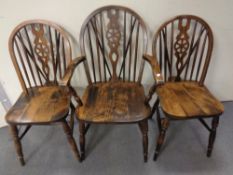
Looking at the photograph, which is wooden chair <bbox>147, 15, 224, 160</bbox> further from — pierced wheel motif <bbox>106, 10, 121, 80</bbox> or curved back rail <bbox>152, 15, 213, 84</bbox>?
pierced wheel motif <bbox>106, 10, 121, 80</bbox>

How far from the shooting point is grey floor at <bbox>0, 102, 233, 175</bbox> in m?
1.39

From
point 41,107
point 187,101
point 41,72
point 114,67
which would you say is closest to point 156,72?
point 187,101

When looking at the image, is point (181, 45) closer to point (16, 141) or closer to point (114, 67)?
Answer: point (114, 67)

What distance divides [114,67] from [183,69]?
574 millimetres

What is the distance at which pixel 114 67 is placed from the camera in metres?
1.49

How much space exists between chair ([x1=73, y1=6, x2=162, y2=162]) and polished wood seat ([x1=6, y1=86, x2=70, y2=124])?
13 centimetres

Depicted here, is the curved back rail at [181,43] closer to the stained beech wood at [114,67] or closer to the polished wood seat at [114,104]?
the stained beech wood at [114,67]

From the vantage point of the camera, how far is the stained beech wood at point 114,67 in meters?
1.22

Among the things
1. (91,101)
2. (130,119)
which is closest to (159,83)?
(130,119)

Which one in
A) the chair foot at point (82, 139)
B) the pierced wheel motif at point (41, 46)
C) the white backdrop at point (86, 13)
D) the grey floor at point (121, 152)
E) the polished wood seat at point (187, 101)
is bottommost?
the grey floor at point (121, 152)

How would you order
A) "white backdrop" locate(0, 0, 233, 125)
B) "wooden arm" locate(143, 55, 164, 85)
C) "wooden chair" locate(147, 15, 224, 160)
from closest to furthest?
"wooden arm" locate(143, 55, 164, 85) → "wooden chair" locate(147, 15, 224, 160) → "white backdrop" locate(0, 0, 233, 125)

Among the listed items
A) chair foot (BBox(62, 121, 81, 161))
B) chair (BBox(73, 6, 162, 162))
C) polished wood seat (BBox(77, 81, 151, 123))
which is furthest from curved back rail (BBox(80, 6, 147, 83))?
chair foot (BBox(62, 121, 81, 161))

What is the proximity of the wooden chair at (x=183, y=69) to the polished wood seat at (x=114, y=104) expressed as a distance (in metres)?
0.15

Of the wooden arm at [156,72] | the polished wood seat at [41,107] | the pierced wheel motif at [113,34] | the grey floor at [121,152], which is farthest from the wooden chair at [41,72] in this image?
the wooden arm at [156,72]
